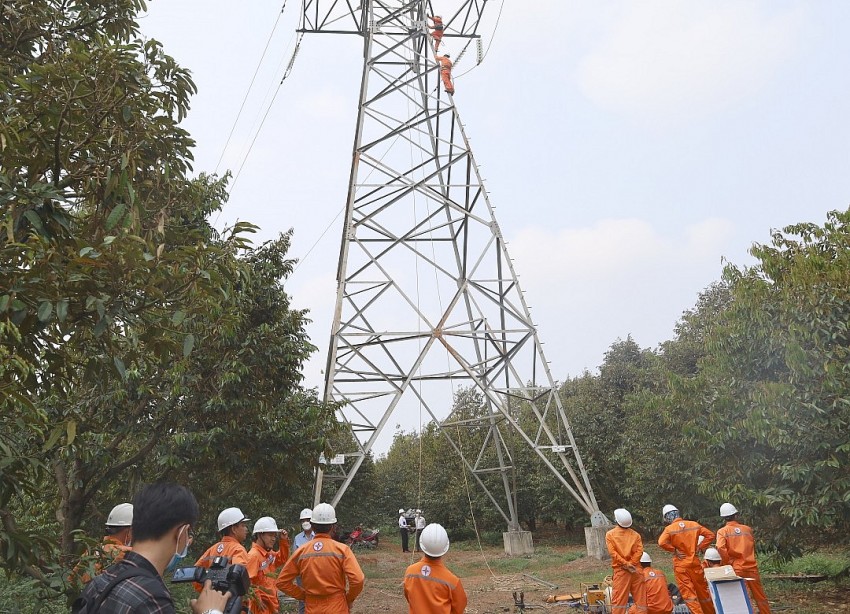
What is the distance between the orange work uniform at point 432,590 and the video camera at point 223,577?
2.86m

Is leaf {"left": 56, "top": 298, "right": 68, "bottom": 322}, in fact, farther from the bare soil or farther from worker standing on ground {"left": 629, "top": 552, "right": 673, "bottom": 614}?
the bare soil

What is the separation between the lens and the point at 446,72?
16203mm

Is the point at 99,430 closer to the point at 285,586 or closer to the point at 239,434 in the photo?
the point at 239,434

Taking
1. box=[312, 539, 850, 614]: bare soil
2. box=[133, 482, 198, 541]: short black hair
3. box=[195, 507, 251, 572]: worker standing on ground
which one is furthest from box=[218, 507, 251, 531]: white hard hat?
box=[312, 539, 850, 614]: bare soil

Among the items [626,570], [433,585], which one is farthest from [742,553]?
[433,585]

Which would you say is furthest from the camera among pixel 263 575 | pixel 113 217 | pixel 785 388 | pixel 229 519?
pixel 785 388

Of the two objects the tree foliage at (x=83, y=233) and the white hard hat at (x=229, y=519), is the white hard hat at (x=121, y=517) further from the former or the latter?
the white hard hat at (x=229, y=519)

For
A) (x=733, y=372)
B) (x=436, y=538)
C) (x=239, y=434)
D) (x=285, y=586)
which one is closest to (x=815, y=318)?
(x=733, y=372)

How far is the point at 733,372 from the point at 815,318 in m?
1.87

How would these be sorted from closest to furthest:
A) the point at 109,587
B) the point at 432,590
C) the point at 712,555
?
the point at 109,587 → the point at 432,590 → the point at 712,555

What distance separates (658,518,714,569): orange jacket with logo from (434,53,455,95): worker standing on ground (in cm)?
1053

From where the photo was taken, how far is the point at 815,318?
942 cm

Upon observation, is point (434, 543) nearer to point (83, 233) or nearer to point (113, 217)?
point (83, 233)

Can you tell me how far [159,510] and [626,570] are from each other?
7616 millimetres
